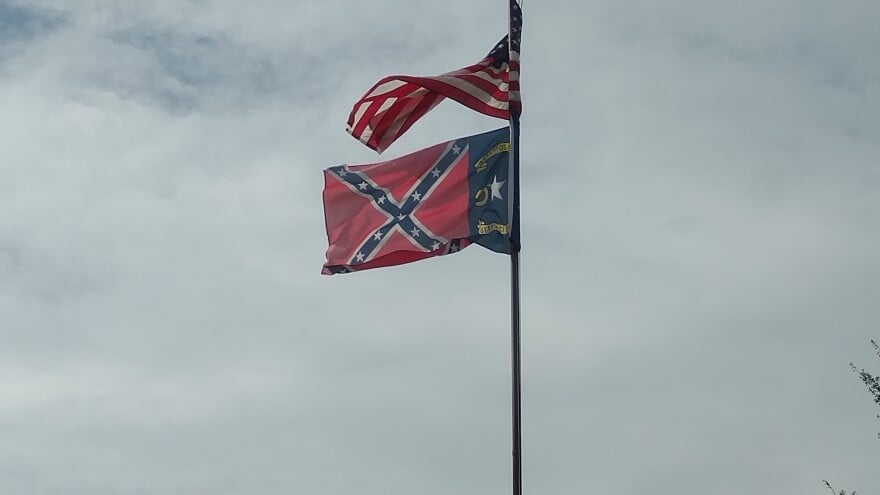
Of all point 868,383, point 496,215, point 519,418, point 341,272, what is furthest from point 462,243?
point 868,383

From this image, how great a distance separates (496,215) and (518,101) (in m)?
1.82

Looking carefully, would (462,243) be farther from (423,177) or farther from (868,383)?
(868,383)

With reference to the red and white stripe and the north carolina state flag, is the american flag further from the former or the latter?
the north carolina state flag

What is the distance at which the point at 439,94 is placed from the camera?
20859mm

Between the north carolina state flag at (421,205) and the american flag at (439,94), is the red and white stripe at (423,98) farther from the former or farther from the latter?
the north carolina state flag at (421,205)

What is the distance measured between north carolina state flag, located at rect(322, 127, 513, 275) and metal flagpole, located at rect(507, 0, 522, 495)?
0.45ft

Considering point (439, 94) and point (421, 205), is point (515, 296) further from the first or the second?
point (439, 94)

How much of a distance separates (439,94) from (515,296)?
14.5 feet

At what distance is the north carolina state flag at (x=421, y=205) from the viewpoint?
19438 millimetres

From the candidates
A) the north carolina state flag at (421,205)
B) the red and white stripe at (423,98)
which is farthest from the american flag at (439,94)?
the north carolina state flag at (421,205)

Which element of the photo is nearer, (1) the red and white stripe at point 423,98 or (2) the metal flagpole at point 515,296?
(2) the metal flagpole at point 515,296

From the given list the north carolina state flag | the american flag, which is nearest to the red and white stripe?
the american flag

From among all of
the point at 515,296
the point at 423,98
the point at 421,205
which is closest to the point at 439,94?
the point at 423,98

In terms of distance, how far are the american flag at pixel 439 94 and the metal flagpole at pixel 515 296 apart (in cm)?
27
